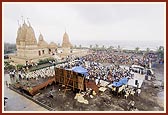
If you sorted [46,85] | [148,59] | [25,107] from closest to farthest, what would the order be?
[25,107], [46,85], [148,59]

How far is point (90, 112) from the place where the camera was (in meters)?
6.30

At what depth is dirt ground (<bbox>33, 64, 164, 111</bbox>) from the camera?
6.60 metres

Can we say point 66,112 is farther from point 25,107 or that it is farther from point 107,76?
point 107,76

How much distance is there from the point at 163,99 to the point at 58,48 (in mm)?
11131

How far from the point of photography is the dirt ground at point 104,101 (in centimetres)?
660

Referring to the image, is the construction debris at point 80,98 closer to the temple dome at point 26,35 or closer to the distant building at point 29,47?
the distant building at point 29,47

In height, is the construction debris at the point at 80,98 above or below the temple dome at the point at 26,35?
below

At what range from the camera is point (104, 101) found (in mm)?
7051

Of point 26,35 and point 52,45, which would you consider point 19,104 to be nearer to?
point 26,35

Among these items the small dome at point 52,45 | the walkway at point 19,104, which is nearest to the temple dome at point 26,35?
the small dome at point 52,45

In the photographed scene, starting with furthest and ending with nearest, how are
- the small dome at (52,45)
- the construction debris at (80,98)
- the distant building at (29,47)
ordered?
the small dome at (52,45) < the distant building at (29,47) < the construction debris at (80,98)

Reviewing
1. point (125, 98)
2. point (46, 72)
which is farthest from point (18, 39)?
point (125, 98)

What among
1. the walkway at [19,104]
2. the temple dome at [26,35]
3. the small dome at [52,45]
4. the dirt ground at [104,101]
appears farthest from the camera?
the small dome at [52,45]

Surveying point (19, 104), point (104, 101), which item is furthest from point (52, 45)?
point (104, 101)
